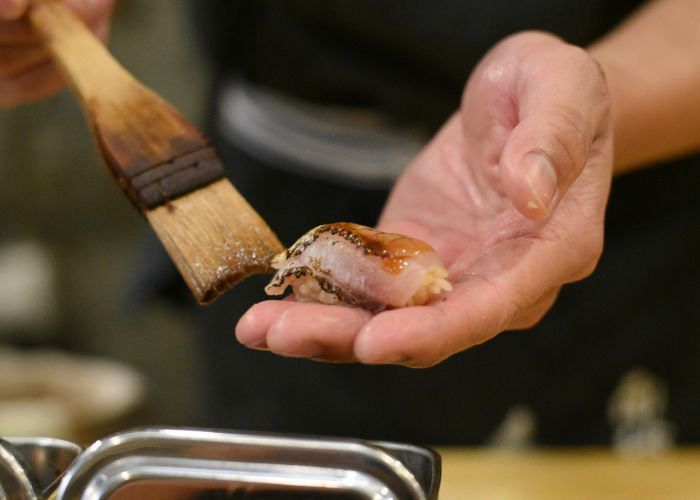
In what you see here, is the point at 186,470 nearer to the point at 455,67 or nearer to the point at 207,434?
the point at 207,434

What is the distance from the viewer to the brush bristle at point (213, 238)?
1.03m

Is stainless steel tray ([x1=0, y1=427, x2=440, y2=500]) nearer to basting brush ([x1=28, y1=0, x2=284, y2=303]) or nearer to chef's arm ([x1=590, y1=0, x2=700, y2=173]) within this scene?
basting brush ([x1=28, y1=0, x2=284, y2=303])

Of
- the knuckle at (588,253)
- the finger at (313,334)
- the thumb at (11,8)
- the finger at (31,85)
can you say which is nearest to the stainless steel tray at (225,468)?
the finger at (313,334)

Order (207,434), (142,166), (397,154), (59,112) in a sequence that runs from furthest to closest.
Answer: (59,112) → (397,154) → (142,166) → (207,434)

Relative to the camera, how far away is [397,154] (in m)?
1.68

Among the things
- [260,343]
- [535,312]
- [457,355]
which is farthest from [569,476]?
[260,343]

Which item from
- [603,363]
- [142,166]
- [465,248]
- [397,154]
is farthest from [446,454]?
[142,166]

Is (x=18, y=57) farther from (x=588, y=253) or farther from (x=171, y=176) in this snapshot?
(x=588, y=253)

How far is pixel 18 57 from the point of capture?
156 cm

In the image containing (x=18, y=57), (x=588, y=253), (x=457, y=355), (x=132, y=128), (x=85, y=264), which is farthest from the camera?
(x=85, y=264)

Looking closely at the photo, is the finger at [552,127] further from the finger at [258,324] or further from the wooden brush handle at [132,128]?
the wooden brush handle at [132,128]

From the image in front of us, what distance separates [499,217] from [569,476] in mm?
816

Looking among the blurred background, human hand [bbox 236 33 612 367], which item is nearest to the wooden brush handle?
human hand [bbox 236 33 612 367]

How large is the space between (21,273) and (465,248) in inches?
101
